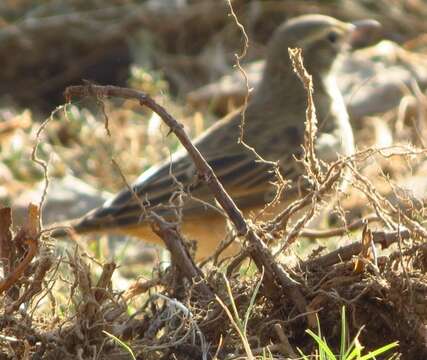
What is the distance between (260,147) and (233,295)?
10.4 feet

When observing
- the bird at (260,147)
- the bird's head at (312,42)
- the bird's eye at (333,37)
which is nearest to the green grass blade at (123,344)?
the bird at (260,147)

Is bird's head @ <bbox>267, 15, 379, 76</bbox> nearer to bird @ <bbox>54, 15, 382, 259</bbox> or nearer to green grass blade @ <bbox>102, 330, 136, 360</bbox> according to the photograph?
bird @ <bbox>54, 15, 382, 259</bbox>

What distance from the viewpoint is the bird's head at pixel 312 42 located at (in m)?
6.94

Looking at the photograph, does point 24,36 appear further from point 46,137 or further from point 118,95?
point 118,95

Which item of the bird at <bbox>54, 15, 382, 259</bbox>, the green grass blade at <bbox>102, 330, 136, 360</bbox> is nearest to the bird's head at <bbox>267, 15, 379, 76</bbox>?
the bird at <bbox>54, 15, 382, 259</bbox>

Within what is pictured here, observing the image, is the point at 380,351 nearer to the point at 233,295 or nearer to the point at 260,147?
the point at 233,295

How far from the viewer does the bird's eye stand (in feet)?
23.0

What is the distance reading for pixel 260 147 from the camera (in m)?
6.40

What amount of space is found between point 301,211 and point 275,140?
2.71m

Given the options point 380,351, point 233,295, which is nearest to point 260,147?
point 233,295

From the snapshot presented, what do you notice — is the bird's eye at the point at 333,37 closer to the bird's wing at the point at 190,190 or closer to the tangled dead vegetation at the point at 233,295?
the bird's wing at the point at 190,190

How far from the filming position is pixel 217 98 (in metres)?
8.89

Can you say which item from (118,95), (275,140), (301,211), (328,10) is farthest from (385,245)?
(328,10)

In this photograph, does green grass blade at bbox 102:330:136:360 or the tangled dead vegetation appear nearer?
green grass blade at bbox 102:330:136:360
